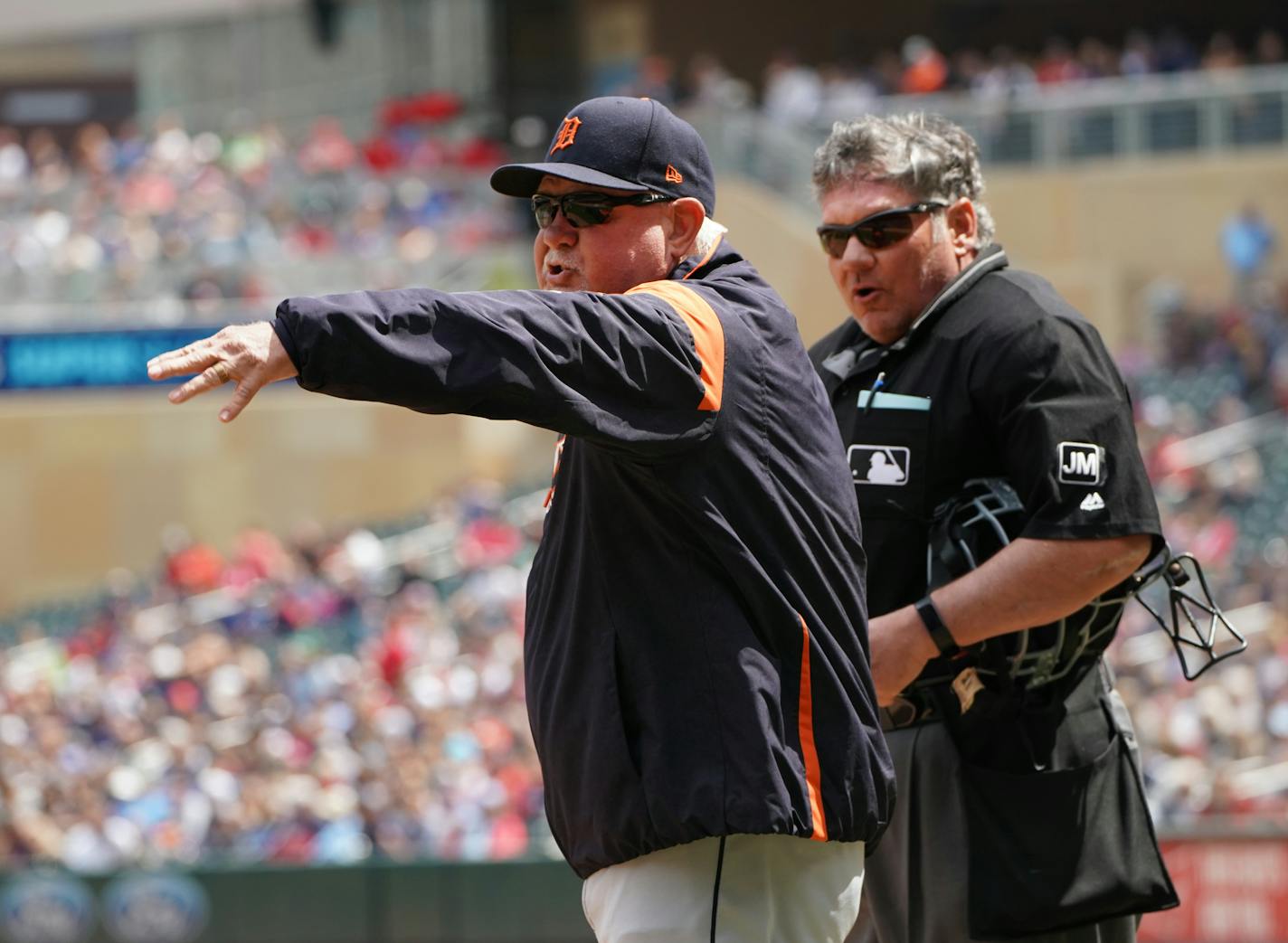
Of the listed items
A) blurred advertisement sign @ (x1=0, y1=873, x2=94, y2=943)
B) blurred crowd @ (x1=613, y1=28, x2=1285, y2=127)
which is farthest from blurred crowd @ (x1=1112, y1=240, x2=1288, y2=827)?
blurred advertisement sign @ (x1=0, y1=873, x2=94, y2=943)

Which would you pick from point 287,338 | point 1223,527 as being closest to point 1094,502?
point 287,338

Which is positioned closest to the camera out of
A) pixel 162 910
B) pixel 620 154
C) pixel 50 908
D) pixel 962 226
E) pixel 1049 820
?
pixel 620 154

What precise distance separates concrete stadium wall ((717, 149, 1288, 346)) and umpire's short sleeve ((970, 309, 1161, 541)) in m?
14.8

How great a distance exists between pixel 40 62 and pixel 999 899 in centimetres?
2612

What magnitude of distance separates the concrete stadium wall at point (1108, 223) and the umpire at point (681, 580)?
15413mm

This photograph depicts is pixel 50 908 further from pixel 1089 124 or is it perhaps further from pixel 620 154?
pixel 1089 124

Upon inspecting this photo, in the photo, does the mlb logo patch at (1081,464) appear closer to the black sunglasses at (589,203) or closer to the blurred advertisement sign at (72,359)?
the black sunglasses at (589,203)

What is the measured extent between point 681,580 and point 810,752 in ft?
0.95

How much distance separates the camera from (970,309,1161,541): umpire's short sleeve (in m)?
3.20

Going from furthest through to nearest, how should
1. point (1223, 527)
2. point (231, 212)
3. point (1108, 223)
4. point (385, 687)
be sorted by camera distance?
point (231, 212)
point (1108, 223)
point (385, 687)
point (1223, 527)

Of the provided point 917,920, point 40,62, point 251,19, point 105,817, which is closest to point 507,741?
point 105,817

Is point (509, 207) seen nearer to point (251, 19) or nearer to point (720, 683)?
point (251, 19)

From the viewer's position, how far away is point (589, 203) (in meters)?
2.69

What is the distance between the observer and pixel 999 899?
3277 millimetres
